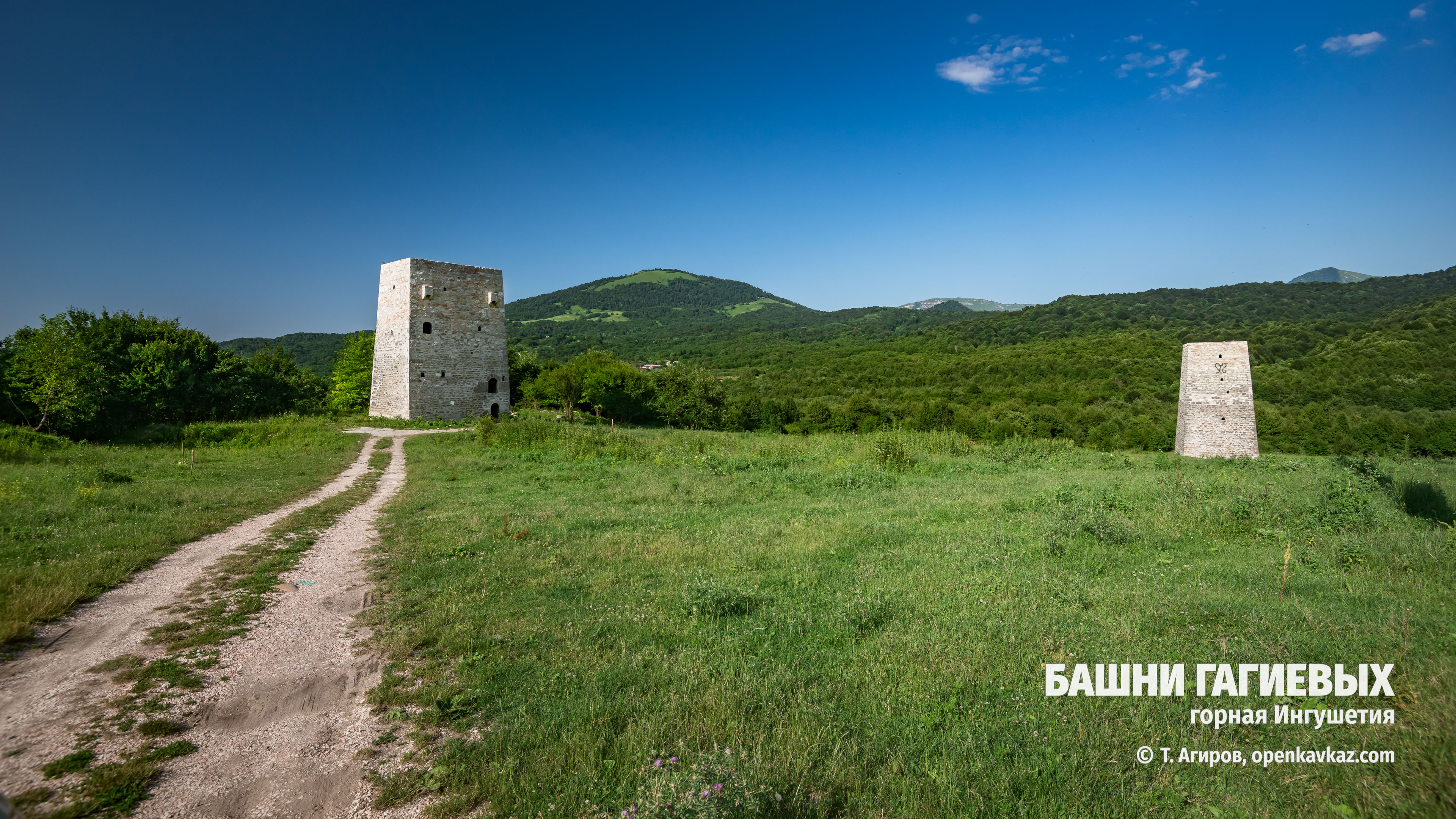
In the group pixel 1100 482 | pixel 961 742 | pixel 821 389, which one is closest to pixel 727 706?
pixel 961 742

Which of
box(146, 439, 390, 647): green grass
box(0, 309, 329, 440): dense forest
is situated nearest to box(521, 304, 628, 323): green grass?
box(0, 309, 329, 440): dense forest

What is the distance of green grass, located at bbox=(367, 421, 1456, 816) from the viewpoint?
123 inches

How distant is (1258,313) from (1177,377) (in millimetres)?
44163

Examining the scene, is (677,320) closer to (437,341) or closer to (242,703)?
(437,341)

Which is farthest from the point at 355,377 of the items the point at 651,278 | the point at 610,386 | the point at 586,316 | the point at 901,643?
the point at 651,278

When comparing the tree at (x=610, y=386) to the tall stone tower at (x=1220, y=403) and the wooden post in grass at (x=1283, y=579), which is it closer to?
the tall stone tower at (x=1220, y=403)

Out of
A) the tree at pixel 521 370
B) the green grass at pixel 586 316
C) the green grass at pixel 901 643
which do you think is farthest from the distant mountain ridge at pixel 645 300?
the green grass at pixel 901 643

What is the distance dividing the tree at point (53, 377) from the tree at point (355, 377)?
562 inches

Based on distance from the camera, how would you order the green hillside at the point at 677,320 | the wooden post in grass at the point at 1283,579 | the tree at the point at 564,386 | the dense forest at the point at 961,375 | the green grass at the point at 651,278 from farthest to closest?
the green grass at the point at 651,278, the green hillside at the point at 677,320, the tree at the point at 564,386, the dense forest at the point at 961,375, the wooden post in grass at the point at 1283,579

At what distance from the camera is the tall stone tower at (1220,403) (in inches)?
841

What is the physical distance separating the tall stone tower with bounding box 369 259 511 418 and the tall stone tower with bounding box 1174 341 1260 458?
30.1 meters

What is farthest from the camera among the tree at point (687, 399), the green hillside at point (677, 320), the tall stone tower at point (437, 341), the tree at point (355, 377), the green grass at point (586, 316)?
the green grass at point (586, 316)

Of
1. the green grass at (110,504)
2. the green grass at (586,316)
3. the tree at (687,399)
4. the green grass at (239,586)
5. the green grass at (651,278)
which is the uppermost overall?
the green grass at (651,278)

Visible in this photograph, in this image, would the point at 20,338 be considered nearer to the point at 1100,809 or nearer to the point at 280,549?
the point at 280,549
